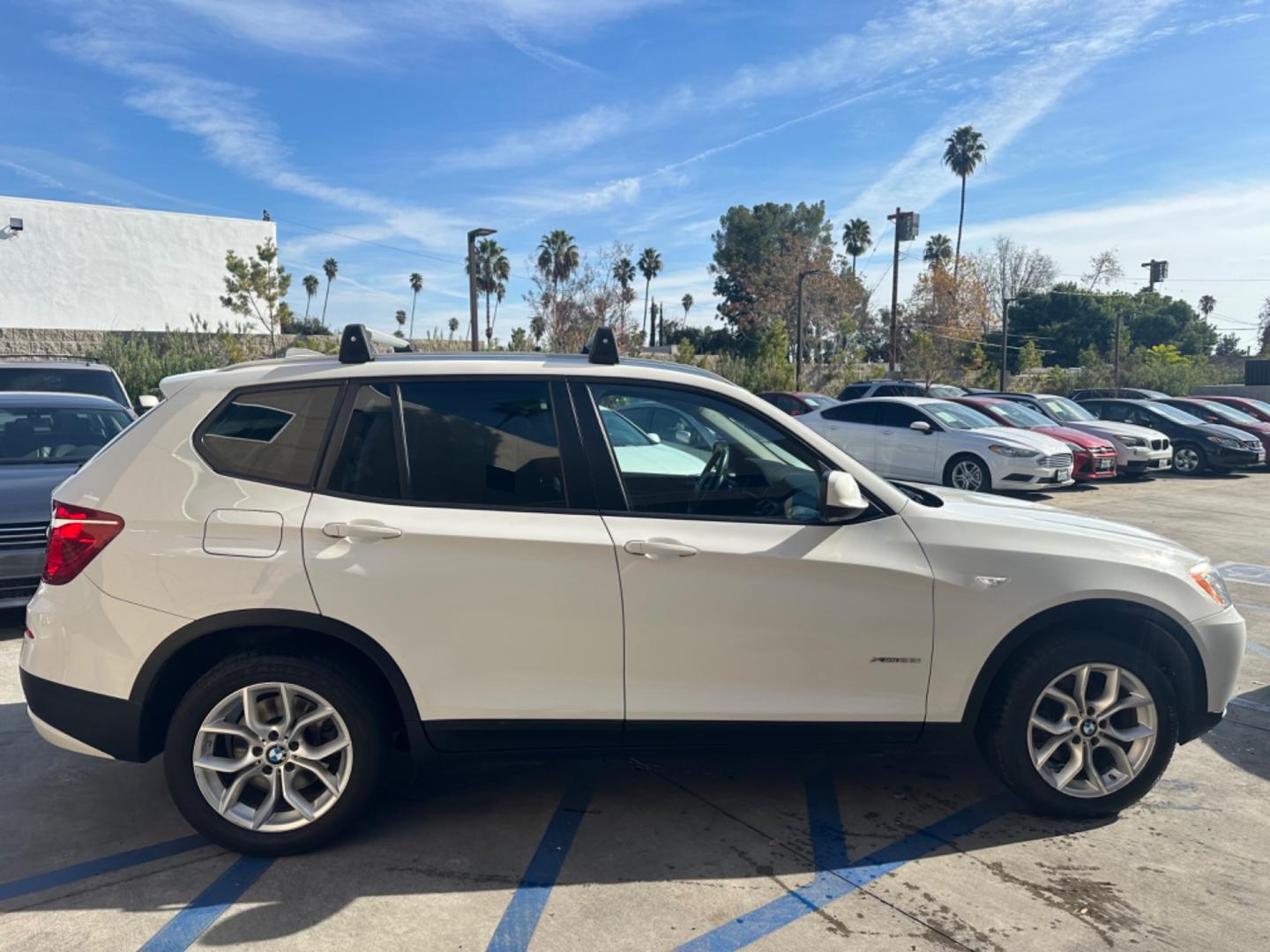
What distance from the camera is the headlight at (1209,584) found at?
11.7ft

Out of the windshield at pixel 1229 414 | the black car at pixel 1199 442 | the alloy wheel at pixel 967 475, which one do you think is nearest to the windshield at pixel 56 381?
the alloy wheel at pixel 967 475

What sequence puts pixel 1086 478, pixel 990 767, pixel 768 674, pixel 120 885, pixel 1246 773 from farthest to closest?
pixel 1086 478 < pixel 1246 773 < pixel 990 767 < pixel 768 674 < pixel 120 885

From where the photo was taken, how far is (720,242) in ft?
217

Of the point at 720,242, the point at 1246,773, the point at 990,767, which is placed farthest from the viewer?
the point at 720,242

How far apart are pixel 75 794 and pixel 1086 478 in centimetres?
1496

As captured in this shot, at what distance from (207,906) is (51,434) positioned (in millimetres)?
5463

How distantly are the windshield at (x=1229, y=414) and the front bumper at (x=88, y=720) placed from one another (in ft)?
70.0

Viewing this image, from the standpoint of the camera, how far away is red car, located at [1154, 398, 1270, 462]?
18.5 metres

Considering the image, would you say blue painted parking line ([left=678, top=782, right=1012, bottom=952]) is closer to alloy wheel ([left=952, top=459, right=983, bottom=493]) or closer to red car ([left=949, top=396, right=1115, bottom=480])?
alloy wheel ([left=952, top=459, right=983, bottom=493])

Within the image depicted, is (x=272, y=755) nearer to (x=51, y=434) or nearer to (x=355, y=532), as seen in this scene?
(x=355, y=532)

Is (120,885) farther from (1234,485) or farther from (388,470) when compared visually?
(1234,485)

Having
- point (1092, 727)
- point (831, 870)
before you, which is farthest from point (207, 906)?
point (1092, 727)

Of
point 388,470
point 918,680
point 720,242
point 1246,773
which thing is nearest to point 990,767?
point 918,680

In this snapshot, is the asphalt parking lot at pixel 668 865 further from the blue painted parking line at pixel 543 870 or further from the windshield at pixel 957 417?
the windshield at pixel 957 417
